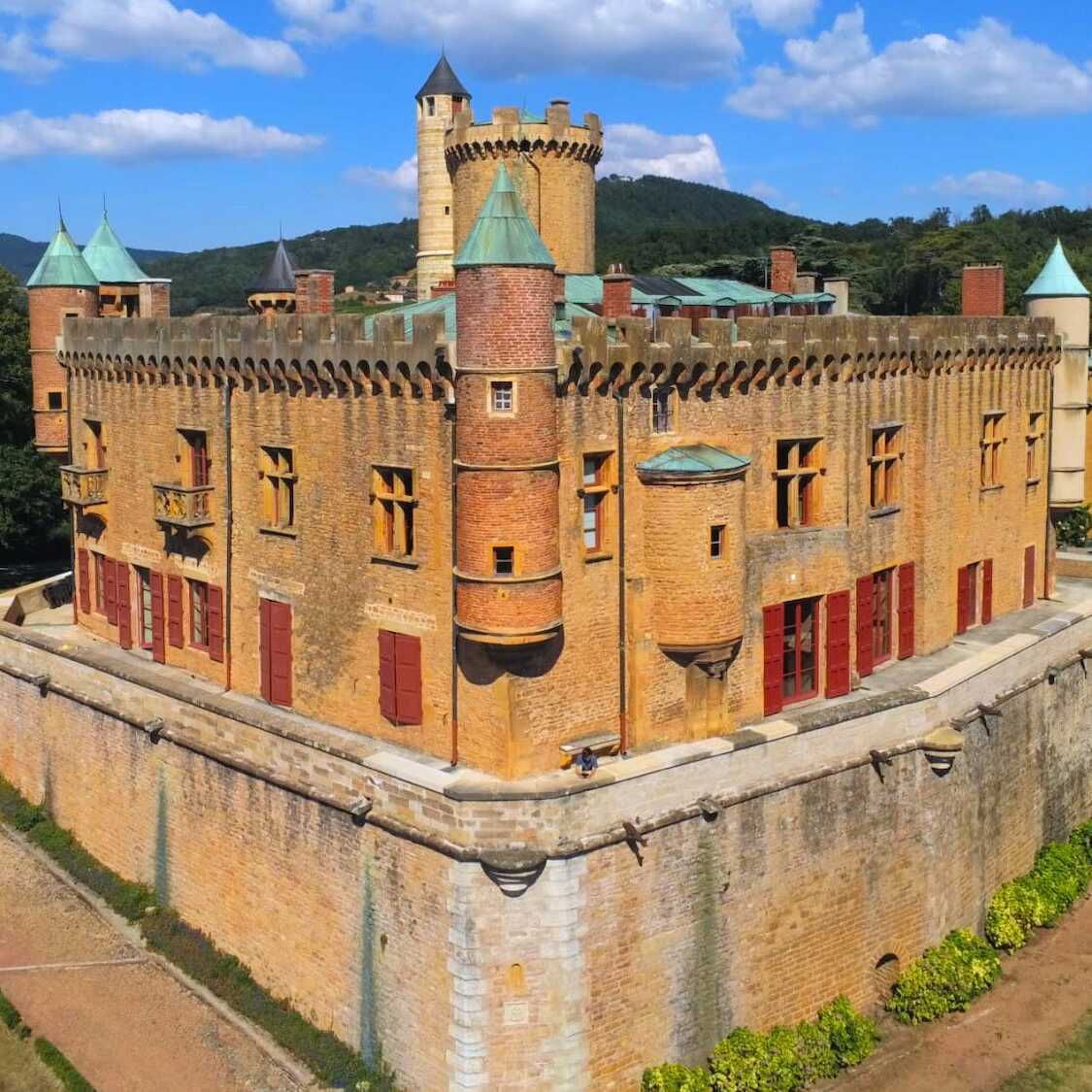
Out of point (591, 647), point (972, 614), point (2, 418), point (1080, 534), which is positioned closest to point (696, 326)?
point (591, 647)

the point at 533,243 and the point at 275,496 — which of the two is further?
the point at 275,496

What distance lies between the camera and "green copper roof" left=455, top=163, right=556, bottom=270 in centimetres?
2208

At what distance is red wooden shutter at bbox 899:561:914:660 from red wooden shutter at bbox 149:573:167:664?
18.6 meters

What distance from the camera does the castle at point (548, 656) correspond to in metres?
22.5

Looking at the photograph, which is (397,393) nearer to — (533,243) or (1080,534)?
(533,243)

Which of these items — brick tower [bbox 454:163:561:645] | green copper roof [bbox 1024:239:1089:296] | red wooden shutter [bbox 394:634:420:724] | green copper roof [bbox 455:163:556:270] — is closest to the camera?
green copper roof [bbox 455:163:556:270]

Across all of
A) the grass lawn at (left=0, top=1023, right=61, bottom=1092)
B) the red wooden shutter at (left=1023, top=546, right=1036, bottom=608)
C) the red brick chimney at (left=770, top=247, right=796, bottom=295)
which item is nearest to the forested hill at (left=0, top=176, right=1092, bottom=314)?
the red brick chimney at (left=770, top=247, right=796, bottom=295)

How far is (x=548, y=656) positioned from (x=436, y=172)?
2062cm

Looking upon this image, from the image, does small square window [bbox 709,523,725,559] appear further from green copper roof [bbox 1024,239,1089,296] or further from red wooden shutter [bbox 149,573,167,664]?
green copper roof [bbox 1024,239,1089,296]

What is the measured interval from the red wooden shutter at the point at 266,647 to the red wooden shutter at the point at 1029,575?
21274 mm

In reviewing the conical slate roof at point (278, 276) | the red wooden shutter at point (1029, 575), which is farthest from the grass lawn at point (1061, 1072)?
the conical slate roof at point (278, 276)

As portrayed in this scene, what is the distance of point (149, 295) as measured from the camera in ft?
117

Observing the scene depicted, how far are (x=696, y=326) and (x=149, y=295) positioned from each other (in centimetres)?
1734

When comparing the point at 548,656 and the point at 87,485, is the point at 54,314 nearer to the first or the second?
the point at 87,485
